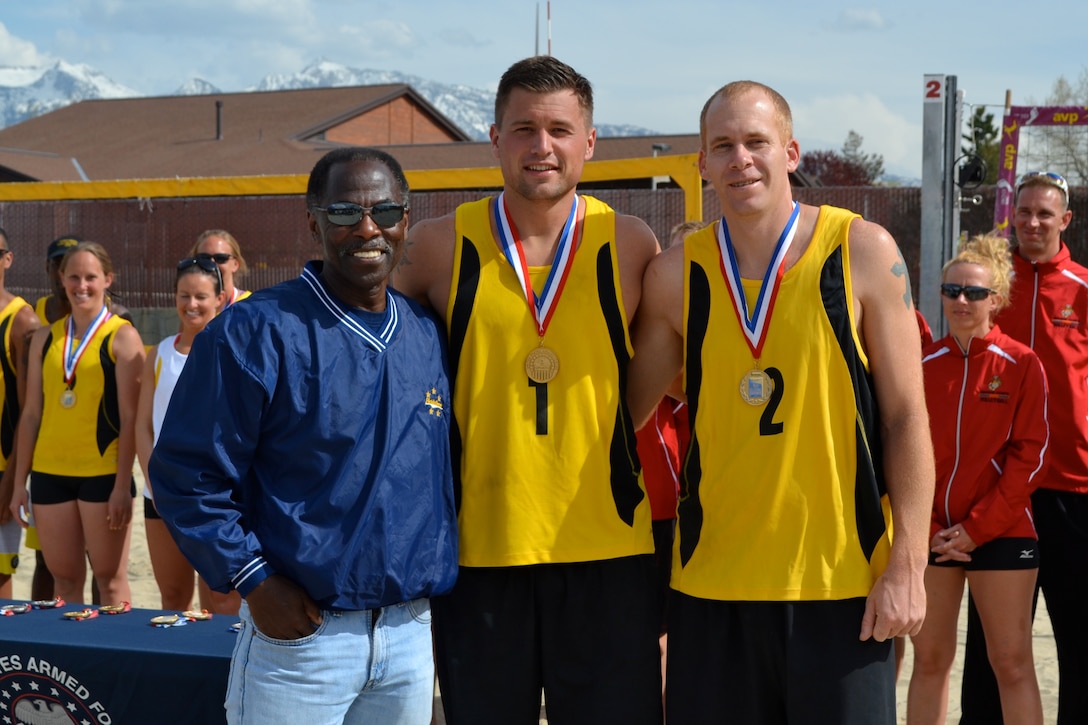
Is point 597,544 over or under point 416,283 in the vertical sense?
under

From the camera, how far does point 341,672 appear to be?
96.3 inches

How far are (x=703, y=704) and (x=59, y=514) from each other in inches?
142

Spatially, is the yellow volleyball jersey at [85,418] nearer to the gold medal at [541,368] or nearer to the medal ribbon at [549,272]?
the medal ribbon at [549,272]

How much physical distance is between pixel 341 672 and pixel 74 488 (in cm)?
319

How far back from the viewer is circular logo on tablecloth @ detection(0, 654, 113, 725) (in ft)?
10.6

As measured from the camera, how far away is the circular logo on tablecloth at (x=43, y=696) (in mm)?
3244

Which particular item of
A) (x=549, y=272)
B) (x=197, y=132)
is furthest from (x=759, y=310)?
(x=197, y=132)

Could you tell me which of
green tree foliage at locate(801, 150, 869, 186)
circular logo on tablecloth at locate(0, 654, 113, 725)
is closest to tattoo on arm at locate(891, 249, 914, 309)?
circular logo on tablecloth at locate(0, 654, 113, 725)

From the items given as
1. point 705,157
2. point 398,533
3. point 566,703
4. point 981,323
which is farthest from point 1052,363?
point 398,533

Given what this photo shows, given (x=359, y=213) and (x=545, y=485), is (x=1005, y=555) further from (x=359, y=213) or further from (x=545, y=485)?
(x=359, y=213)

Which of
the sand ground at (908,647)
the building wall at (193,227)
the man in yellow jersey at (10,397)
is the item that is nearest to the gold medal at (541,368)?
the sand ground at (908,647)

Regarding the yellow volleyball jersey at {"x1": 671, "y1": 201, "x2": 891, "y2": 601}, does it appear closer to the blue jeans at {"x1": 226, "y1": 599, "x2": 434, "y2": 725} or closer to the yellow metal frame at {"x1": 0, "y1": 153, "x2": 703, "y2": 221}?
the blue jeans at {"x1": 226, "y1": 599, "x2": 434, "y2": 725}

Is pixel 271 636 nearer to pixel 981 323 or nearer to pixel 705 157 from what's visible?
pixel 705 157

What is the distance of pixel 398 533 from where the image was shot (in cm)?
248
